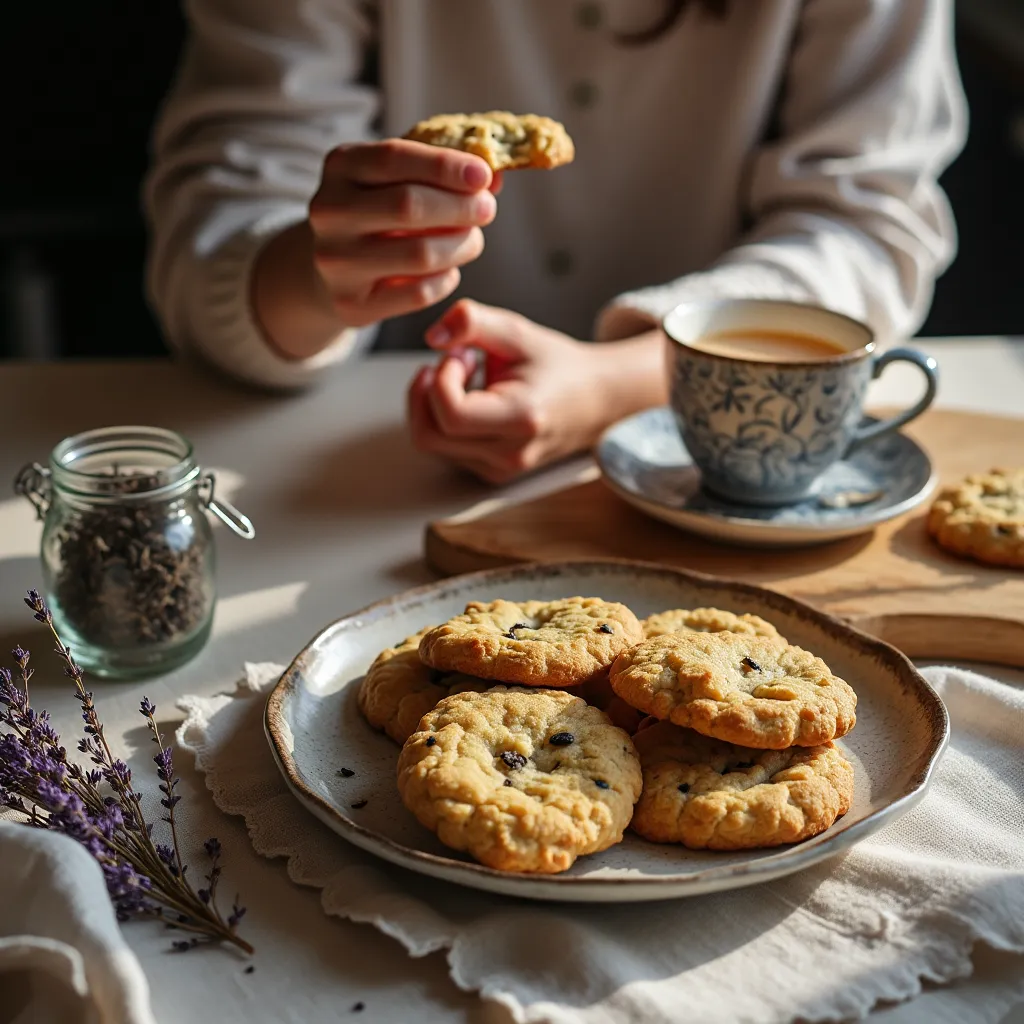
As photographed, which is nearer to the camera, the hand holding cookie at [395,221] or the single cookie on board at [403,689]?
the single cookie on board at [403,689]

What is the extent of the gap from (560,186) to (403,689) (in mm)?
1353

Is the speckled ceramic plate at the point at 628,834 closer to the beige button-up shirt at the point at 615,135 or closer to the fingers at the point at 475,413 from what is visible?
the fingers at the point at 475,413

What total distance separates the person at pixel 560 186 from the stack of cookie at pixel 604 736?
22.3 inches

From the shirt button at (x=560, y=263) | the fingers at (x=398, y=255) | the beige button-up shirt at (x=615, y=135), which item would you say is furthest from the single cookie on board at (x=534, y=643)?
the shirt button at (x=560, y=263)

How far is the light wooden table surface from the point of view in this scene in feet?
2.41

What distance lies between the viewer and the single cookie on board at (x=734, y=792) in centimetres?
79

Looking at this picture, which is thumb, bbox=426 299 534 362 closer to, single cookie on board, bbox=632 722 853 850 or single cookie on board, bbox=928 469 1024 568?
single cookie on board, bbox=928 469 1024 568

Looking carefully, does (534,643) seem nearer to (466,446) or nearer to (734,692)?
(734,692)

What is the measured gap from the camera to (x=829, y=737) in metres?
0.83

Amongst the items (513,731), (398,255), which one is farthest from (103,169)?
(513,731)

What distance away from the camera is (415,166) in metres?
1.22

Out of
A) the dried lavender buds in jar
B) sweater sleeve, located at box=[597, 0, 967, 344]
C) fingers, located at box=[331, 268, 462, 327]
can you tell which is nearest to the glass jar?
the dried lavender buds in jar

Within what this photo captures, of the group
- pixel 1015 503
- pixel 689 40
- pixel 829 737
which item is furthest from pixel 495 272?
pixel 829 737

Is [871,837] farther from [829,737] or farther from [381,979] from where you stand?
[381,979]
